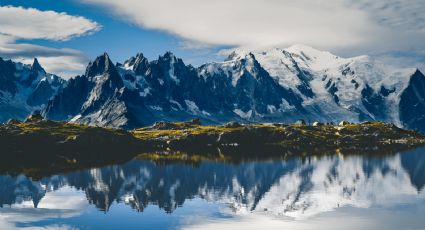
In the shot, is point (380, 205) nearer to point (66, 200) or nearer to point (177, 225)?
point (177, 225)

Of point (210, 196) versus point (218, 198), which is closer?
point (218, 198)

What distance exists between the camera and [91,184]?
5960 inches

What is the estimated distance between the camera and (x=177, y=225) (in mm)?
94812

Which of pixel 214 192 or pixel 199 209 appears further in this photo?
pixel 214 192

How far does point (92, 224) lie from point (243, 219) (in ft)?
84.9

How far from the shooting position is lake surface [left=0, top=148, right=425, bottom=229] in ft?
320

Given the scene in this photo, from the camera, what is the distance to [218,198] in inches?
4924

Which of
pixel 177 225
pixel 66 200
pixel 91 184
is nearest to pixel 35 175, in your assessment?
pixel 91 184

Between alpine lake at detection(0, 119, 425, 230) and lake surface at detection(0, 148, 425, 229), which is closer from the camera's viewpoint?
lake surface at detection(0, 148, 425, 229)

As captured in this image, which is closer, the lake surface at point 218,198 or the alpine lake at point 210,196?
the lake surface at point 218,198

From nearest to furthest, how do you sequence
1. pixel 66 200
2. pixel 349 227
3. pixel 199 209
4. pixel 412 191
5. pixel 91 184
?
1. pixel 349 227
2. pixel 199 209
3. pixel 66 200
4. pixel 412 191
5. pixel 91 184

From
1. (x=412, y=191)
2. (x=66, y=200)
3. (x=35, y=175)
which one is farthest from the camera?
(x=35, y=175)

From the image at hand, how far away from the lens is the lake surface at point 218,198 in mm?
97500

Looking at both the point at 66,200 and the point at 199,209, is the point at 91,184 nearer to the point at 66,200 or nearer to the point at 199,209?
the point at 66,200
